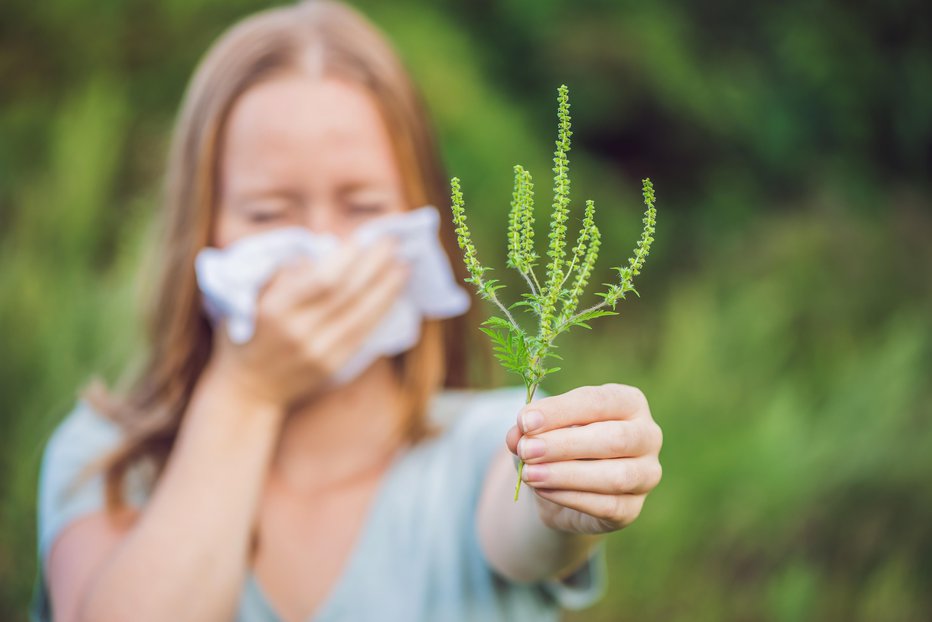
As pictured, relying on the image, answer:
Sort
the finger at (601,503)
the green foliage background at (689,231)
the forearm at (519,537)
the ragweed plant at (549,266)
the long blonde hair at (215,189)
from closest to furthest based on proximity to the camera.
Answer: the ragweed plant at (549,266), the finger at (601,503), the forearm at (519,537), the long blonde hair at (215,189), the green foliage background at (689,231)

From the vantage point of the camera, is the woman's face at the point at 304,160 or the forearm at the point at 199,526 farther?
the woman's face at the point at 304,160

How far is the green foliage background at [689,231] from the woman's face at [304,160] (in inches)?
62.9

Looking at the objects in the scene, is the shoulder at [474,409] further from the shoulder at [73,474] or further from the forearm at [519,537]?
the shoulder at [73,474]

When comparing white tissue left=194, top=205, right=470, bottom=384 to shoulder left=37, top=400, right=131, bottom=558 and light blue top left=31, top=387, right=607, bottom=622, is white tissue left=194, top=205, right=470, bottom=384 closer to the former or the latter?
light blue top left=31, top=387, right=607, bottom=622

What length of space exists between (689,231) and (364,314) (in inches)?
144

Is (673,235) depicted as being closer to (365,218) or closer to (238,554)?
(365,218)

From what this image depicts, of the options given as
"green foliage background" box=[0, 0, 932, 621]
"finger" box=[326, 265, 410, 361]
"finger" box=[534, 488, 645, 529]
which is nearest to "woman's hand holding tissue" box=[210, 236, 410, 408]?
"finger" box=[326, 265, 410, 361]

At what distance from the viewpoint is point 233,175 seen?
1640 millimetres

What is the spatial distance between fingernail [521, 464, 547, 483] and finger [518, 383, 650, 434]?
0.04 m

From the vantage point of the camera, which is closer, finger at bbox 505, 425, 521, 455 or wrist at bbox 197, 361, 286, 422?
finger at bbox 505, 425, 521, 455

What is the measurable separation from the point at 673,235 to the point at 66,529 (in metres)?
3.93

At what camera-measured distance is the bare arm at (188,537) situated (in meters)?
1.42

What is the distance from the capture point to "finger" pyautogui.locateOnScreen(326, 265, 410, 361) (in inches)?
64.0

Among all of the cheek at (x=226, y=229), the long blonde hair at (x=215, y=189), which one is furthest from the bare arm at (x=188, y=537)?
the cheek at (x=226, y=229)
